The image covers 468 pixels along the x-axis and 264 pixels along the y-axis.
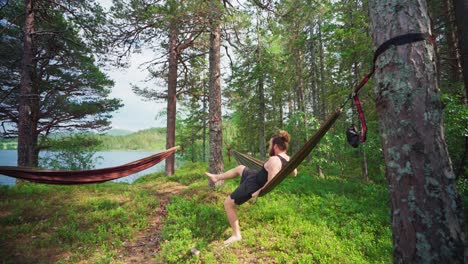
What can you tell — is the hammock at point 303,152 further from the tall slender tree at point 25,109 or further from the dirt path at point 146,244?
the tall slender tree at point 25,109

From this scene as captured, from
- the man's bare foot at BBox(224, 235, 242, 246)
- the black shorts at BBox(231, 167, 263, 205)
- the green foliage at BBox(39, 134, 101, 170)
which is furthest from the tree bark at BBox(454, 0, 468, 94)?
the green foliage at BBox(39, 134, 101, 170)

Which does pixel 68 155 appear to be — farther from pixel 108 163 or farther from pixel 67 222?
pixel 108 163

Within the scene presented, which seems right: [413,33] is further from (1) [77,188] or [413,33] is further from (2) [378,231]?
(1) [77,188]

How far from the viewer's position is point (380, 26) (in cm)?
121

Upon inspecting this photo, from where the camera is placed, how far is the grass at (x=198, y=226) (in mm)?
2945

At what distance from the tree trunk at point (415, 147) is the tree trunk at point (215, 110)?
4.27 m

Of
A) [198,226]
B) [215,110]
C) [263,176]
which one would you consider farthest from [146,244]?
[215,110]

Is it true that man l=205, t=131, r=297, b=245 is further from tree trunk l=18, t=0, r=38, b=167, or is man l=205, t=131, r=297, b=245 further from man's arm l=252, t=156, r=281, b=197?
tree trunk l=18, t=0, r=38, b=167

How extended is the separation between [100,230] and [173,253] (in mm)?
1609

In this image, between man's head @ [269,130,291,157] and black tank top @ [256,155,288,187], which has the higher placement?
man's head @ [269,130,291,157]

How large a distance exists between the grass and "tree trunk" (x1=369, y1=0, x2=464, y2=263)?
2167 millimetres

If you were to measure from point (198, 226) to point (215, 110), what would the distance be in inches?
110

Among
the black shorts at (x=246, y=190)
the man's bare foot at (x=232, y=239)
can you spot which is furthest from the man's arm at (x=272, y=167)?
the man's bare foot at (x=232, y=239)

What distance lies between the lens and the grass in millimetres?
2945
